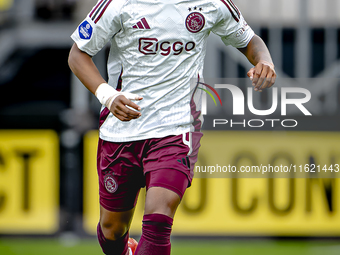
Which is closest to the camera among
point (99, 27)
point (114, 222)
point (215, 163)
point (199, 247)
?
point (99, 27)

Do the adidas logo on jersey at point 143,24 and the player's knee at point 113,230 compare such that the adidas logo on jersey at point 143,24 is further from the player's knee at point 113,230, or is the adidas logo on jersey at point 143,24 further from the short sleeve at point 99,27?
the player's knee at point 113,230

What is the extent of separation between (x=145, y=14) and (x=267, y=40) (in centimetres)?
310

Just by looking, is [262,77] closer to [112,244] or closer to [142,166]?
[142,166]

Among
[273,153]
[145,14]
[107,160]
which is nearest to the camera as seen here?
[145,14]

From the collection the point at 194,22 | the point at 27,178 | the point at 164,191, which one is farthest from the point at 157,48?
the point at 27,178

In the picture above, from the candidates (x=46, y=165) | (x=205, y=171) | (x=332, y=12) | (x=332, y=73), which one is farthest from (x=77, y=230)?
(x=332, y=12)

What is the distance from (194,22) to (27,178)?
3.21m

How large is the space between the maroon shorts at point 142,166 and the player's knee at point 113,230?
12cm

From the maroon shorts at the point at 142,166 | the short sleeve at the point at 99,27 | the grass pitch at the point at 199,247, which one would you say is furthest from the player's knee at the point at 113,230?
the grass pitch at the point at 199,247

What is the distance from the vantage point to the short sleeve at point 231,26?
2854 millimetres

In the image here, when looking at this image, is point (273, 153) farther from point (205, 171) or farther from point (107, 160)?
point (107, 160)

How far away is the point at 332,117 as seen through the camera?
5.29 meters

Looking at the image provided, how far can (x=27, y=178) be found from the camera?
5316 millimetres

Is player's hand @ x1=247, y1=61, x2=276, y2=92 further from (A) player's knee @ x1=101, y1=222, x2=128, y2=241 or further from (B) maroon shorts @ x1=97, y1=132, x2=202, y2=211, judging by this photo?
(A) player's knee @ x1=101, y1=222, x2=128, y2=241
